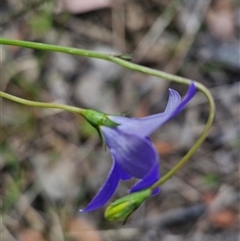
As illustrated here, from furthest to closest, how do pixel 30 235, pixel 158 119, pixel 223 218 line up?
pixel 223 218, pixel 30 235, pixel 158 119

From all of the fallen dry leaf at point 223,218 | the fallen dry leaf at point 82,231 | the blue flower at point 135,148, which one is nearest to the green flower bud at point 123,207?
the blue flower at point 135,148

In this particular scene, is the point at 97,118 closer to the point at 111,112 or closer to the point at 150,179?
the point at 150,179

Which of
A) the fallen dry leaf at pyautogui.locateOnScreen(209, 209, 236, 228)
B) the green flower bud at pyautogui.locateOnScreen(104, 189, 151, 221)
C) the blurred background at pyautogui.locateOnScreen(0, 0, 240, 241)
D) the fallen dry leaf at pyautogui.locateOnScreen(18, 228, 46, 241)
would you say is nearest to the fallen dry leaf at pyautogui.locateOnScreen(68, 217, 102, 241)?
the blurred background at pyautogui.locateOnScreen(0, 0, 240, 241)

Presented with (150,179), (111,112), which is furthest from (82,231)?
(150,179)

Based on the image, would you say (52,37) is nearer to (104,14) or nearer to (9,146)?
(104,14)

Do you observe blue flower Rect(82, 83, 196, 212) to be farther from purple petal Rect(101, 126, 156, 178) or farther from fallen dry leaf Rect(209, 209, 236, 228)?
fallen dry leaf Rect(209, 209, 236, 228)

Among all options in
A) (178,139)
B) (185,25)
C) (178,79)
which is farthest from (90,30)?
(178,79)
